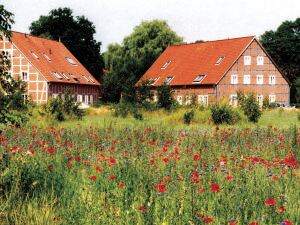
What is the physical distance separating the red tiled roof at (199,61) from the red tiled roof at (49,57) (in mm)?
6743

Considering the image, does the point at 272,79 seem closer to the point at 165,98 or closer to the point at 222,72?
the point at 222,72

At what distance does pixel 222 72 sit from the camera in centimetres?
5209

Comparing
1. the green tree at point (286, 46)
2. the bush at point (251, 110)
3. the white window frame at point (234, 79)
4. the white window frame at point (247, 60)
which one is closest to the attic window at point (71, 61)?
the white window frame at point (234, 79)

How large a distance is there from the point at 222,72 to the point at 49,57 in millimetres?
16601

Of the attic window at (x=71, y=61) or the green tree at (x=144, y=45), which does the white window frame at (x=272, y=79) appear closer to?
the green tree at (x=144, y=45)

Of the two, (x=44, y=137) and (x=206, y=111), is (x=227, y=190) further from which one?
(x=206, y=111)

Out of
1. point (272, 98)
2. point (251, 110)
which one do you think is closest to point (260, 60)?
point (272, 98)

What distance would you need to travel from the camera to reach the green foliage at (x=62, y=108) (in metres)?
25.9

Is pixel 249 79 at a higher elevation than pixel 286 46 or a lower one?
lower

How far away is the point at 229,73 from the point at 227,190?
4743 centimetres

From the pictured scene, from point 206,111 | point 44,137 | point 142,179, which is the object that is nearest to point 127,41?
point 206,111

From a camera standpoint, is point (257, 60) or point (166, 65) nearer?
point (257, 60)

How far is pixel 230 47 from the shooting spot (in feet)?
180

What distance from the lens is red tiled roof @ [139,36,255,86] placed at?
5300 cm
